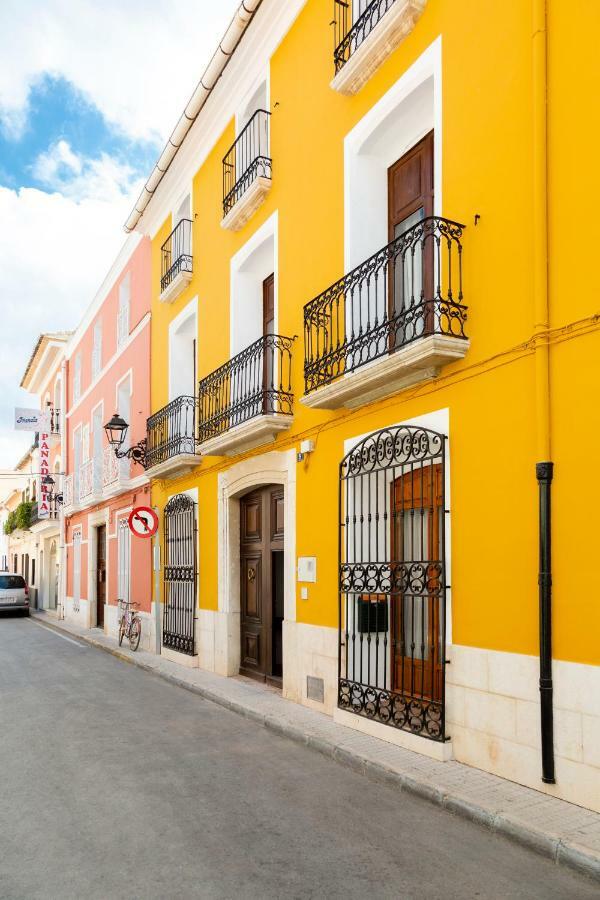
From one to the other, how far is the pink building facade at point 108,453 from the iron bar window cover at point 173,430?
149 centimetres

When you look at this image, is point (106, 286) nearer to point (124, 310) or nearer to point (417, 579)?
point (124, 310)

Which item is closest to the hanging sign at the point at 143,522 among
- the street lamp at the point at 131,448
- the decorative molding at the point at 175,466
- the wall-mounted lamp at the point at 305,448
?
the decorative molding at the point at 175,466

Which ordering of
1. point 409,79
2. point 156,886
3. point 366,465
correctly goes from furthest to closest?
point 366,465 < point 409,79 < point 156,886

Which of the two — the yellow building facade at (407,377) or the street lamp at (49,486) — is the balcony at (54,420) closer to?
the street lamp at (49,486)

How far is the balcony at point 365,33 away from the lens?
7.26 metres

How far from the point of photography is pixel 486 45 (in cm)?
636

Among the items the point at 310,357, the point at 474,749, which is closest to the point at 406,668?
the point at 474,749

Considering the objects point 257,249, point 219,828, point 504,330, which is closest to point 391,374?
point 504,330

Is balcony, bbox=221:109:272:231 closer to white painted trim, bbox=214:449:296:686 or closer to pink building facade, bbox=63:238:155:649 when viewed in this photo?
white painted trim, bbox=214:449:296:686

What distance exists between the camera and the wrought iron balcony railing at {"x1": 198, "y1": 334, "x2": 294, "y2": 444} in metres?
9.76

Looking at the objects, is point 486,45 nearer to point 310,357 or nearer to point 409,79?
point 409,79

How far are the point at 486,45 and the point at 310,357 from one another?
3.49m

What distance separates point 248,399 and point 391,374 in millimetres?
3720

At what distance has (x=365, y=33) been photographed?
805 centimetres
